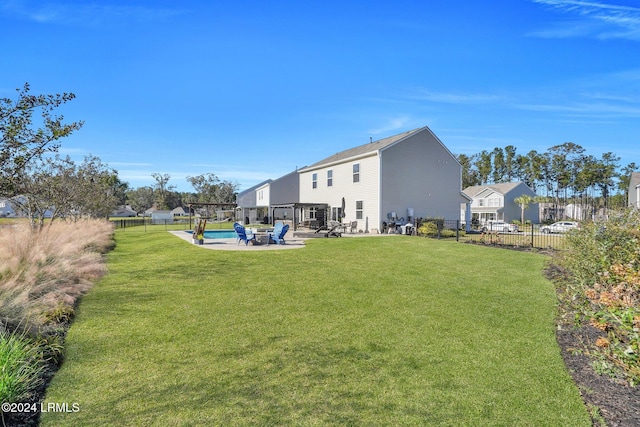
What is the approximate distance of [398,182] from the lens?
2331 centimetres

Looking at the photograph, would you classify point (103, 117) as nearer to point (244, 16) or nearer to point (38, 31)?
point (38, 31)

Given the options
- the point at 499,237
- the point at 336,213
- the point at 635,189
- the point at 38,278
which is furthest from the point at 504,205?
the point at 38,278

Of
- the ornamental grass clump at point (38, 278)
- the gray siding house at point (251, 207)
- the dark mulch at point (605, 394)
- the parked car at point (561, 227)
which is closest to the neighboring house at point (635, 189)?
the parked car at point (561, 227)

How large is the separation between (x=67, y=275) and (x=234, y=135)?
21.2m

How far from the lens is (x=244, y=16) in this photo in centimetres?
1046

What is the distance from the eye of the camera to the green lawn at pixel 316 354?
305 centimetres

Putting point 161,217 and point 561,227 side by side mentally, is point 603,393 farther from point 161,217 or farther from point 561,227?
point 161,217

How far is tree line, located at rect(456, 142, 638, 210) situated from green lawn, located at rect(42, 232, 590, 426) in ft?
163

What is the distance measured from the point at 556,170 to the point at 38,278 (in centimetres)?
6630

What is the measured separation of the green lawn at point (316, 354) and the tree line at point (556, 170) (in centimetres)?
4978

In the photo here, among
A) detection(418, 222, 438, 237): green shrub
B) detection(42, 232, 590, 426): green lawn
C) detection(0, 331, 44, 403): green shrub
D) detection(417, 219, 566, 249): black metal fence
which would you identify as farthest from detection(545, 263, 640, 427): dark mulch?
detection(418, 222, 438, 237): green shrub

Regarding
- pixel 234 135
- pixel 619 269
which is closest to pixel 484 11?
pixel 619 269

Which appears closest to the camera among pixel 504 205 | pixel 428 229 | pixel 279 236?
pixel 279 236

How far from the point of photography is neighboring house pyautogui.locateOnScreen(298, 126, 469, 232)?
22.8 metres
